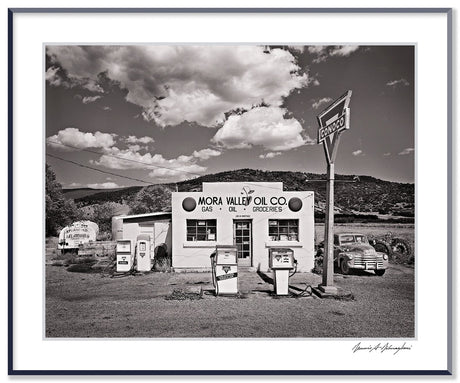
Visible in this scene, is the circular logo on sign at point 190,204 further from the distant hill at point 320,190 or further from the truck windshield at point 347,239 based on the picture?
the truck windshield at point 347,239

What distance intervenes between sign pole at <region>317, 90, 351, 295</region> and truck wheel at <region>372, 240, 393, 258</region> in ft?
6.83

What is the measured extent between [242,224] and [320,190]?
230 cm

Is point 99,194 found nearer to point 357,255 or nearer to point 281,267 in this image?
point 281,267

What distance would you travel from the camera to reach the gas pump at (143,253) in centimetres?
752

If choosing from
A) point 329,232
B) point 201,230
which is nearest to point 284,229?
point 329,232

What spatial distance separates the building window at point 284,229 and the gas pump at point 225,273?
1.89m

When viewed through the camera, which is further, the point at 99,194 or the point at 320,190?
the point at 320,190

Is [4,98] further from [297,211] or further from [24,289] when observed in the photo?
[297,211]

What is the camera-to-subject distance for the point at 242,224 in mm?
7387

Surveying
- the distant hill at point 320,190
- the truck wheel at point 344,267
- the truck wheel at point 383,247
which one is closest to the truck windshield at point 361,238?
the truck wheel at point 383,247
